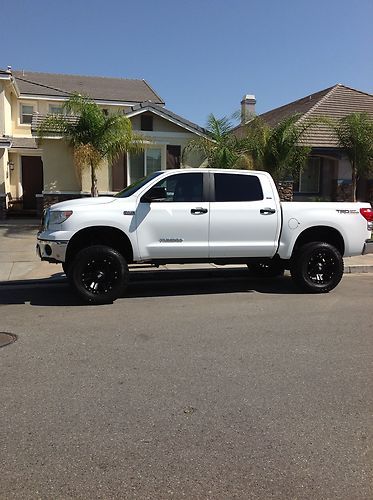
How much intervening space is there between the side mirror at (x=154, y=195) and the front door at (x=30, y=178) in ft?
52.0

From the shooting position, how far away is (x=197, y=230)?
743cm

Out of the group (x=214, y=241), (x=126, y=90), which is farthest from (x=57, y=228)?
(x=126, y=90)

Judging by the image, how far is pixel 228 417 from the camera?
3.63m

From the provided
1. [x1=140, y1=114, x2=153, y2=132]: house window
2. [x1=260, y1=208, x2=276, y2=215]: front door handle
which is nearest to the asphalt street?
[x1=260, y1=208, x2=276, y2=215]: front door handle

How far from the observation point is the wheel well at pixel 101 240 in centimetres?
713

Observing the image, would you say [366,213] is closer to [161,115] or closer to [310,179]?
[161,115]

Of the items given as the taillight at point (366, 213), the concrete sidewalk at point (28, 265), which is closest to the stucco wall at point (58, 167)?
the concrete sidewalk at point (28, 265)

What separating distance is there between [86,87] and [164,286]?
67.2 feet

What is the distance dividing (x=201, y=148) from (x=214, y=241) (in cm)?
977

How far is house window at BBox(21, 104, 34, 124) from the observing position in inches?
915

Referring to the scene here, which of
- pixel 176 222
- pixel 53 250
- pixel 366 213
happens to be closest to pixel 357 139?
pixel 366 213

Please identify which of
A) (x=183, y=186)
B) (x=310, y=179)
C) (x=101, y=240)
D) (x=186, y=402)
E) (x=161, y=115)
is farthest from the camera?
(x=310, y=179)

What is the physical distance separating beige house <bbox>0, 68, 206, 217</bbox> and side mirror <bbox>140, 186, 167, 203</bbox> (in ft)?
33.9

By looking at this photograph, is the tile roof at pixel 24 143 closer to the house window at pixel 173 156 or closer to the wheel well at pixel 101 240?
the house window at pixel 173 156
